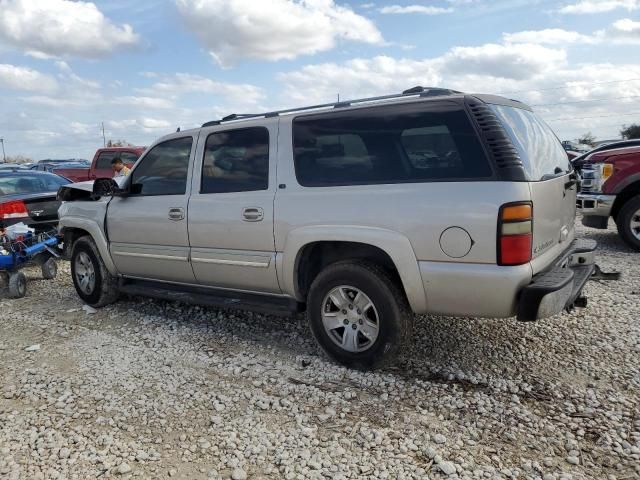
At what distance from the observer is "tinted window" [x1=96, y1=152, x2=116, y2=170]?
13508mm

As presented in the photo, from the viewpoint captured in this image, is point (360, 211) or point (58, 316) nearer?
point (360, 211)

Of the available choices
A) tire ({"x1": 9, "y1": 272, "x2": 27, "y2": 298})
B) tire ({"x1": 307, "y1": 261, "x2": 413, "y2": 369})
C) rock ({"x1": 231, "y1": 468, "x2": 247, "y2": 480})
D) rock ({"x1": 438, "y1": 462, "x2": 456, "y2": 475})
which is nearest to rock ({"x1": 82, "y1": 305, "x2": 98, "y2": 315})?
tire ({"x1": 9, "y1": 272, "x2": 27, "y2": 298})

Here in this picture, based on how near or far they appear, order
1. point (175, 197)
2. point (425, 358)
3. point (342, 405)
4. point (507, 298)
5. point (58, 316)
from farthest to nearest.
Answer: point (58, 316) < point (175, 197) < point (425, 358) < point (342, 405) < point (507, 298)

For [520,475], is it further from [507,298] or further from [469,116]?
[469,116]

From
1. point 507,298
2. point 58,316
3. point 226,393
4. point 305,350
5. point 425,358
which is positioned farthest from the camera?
point 58,316

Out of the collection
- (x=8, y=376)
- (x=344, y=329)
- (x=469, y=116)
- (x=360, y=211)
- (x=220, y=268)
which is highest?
(x=469, y=116)

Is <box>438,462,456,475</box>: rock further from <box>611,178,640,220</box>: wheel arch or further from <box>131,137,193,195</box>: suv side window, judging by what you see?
<box>611,178,640,220</box>: wheel arch

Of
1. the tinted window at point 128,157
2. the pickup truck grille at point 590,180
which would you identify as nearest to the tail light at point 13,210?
the tinted window at point 128,157

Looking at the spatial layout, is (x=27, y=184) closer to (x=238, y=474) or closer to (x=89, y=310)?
(x=89, y=310)

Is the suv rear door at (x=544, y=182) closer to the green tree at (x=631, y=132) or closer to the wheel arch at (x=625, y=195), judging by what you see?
the wheel arch at (x=625, y=195)

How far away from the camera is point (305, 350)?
4258mm

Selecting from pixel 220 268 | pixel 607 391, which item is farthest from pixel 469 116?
pixel 220 268

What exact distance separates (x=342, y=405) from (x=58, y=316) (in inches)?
146

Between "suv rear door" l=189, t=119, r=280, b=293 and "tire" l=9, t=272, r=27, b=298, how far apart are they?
3153 mm
